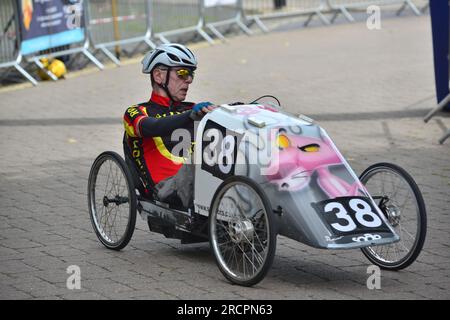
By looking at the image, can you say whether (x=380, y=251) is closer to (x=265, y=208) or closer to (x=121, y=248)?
(x=265, y=208)

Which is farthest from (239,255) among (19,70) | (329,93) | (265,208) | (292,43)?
(292,43)

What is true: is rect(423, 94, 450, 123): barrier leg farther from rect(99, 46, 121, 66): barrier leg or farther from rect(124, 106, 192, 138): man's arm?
rect(99, 46, 121, 66): barrier leg

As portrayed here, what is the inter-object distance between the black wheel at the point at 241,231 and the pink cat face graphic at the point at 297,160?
0.65ft

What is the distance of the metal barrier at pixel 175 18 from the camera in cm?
1739

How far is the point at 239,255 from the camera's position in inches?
252

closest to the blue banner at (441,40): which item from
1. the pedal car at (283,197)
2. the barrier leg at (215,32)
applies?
the pedal car at (283,197)

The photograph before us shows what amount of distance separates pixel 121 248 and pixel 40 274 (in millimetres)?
702

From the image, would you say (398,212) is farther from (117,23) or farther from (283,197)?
(117,23)

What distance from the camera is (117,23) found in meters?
16.6

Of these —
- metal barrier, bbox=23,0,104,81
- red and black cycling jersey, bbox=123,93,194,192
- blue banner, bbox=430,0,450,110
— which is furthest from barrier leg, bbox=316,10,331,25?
red and black cycling jersey, bbox=123,93,194,192

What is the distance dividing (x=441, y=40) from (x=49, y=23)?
223 inches

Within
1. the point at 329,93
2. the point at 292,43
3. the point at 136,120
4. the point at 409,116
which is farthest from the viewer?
the point at 292,43

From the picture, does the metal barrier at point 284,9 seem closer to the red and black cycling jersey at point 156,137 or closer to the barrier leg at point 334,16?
the barrier leg at point 334,16
